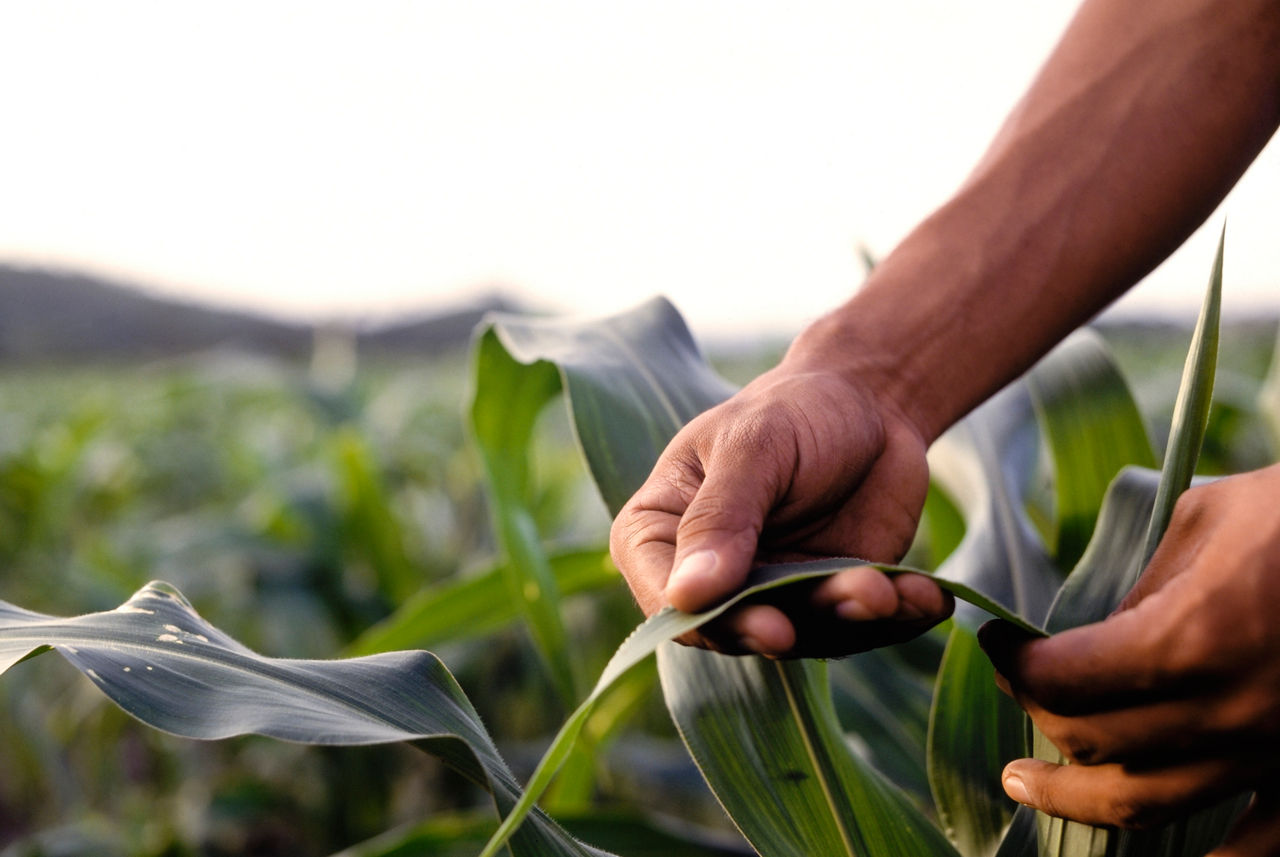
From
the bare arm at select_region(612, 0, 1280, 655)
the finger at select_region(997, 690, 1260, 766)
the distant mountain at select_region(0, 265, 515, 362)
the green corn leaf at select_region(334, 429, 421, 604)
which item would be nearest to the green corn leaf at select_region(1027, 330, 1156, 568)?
the bare arm at select_region(612, 0, 1280, 655)

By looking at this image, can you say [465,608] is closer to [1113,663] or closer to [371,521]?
[371,521]

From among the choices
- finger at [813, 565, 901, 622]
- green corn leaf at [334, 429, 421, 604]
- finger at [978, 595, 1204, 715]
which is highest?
green corn leaf at [334, 429, 421, 604]

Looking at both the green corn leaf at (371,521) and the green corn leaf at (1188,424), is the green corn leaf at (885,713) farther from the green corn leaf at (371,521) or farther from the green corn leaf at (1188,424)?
the green corn leaf at (371,521)

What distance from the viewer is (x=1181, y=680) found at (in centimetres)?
36

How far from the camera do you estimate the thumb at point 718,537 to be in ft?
1.19

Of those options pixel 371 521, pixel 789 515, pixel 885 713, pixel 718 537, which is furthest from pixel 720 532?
pixel 371 521

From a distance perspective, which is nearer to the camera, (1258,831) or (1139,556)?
(1258,831)

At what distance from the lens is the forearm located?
630mm

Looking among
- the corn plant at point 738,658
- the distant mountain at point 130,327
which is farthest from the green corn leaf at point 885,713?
the distant mountain at point 130,327

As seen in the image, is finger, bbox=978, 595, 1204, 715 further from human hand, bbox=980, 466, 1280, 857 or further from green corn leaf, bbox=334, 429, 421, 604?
green corn leaf, bbox=334, 429, 421, 604

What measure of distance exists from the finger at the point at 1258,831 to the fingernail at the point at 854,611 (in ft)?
0.66

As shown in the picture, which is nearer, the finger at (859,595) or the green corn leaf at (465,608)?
the finger at (859,595)

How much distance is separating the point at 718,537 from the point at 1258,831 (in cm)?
27

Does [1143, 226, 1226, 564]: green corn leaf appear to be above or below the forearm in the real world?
below
